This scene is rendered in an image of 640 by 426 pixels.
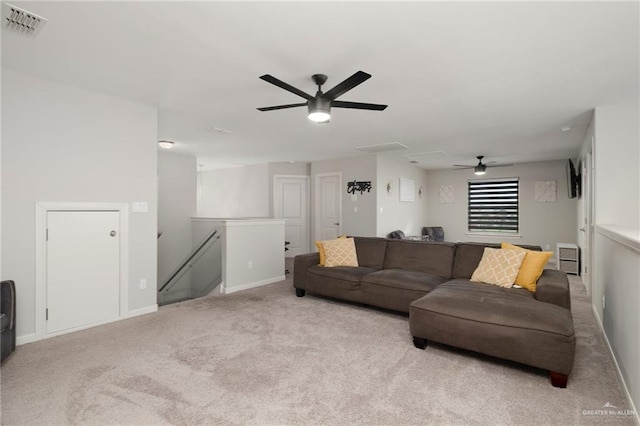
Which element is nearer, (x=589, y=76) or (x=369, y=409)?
(x=369, y=409)

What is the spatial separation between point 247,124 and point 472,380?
3940 millimetres

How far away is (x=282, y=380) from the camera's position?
2.25 m

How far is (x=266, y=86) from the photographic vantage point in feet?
10.4

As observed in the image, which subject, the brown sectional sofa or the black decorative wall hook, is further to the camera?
the black decorative wall hook

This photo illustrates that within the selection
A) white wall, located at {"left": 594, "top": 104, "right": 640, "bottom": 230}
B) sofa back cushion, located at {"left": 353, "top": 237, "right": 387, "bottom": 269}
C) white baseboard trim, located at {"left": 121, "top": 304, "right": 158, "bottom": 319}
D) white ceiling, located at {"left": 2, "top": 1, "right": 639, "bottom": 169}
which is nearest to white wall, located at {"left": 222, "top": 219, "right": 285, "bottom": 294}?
white baseboard trim, located at {"left": 121, "top": 304, "right": 158, "bottom": 319}

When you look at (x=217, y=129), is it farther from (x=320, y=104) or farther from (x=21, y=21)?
(x=21, y=21)

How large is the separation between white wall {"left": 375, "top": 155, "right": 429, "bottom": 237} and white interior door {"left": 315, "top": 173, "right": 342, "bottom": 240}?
39.1 inches

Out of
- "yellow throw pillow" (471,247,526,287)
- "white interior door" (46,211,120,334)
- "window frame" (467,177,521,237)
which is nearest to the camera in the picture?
"white interior door" (46,211,120,334)

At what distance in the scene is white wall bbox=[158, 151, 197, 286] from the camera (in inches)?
263

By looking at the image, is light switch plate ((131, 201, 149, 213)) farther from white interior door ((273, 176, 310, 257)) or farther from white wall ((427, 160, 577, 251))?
white wall ((427, 160, 577, 251))

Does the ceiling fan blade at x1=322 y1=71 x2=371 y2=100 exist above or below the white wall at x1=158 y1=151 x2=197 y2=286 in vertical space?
above

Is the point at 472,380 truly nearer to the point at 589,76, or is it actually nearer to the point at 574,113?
the point at 589,76

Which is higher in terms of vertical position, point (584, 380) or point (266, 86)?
point (266, 86)

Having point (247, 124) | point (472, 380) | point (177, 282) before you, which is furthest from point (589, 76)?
point (177, 282)
